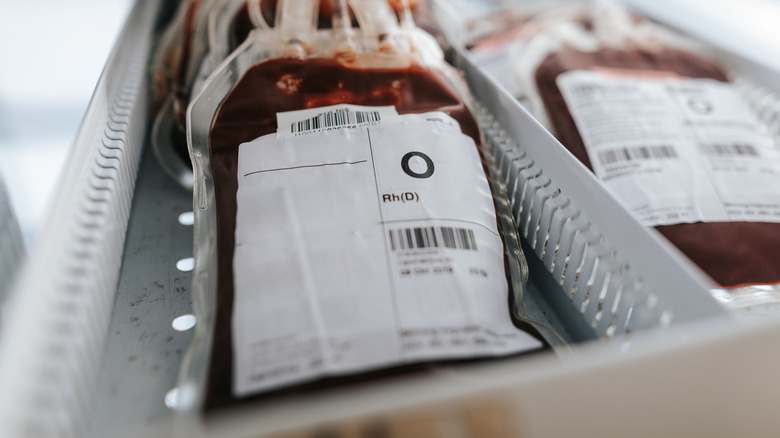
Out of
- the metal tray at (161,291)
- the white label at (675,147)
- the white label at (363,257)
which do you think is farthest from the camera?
the white label at (675,147)

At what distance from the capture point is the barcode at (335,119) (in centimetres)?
57

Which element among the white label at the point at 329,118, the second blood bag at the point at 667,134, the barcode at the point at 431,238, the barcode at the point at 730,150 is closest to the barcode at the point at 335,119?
the white label at the point at 329,118

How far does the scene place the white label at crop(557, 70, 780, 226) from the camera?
2.14ft

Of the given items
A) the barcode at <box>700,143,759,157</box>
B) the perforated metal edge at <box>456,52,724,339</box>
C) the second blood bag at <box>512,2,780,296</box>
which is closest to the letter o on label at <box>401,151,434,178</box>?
the perforated metal edge at <box>456,52,724,339</box>

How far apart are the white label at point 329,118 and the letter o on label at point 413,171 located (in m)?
0.06

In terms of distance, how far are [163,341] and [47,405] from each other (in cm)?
19

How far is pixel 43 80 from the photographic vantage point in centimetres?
74

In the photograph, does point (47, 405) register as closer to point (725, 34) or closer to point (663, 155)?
point (663, 155)

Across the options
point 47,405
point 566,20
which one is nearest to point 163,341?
point 47,405

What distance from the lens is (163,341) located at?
0.53 meters

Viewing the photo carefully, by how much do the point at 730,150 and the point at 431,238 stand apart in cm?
48

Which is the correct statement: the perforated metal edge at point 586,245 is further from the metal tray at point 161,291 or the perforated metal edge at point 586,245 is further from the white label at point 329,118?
the white label at point 329,118

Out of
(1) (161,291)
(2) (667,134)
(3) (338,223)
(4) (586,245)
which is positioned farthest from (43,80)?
(2) (667,134)

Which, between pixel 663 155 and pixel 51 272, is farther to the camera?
pixel 663 155
